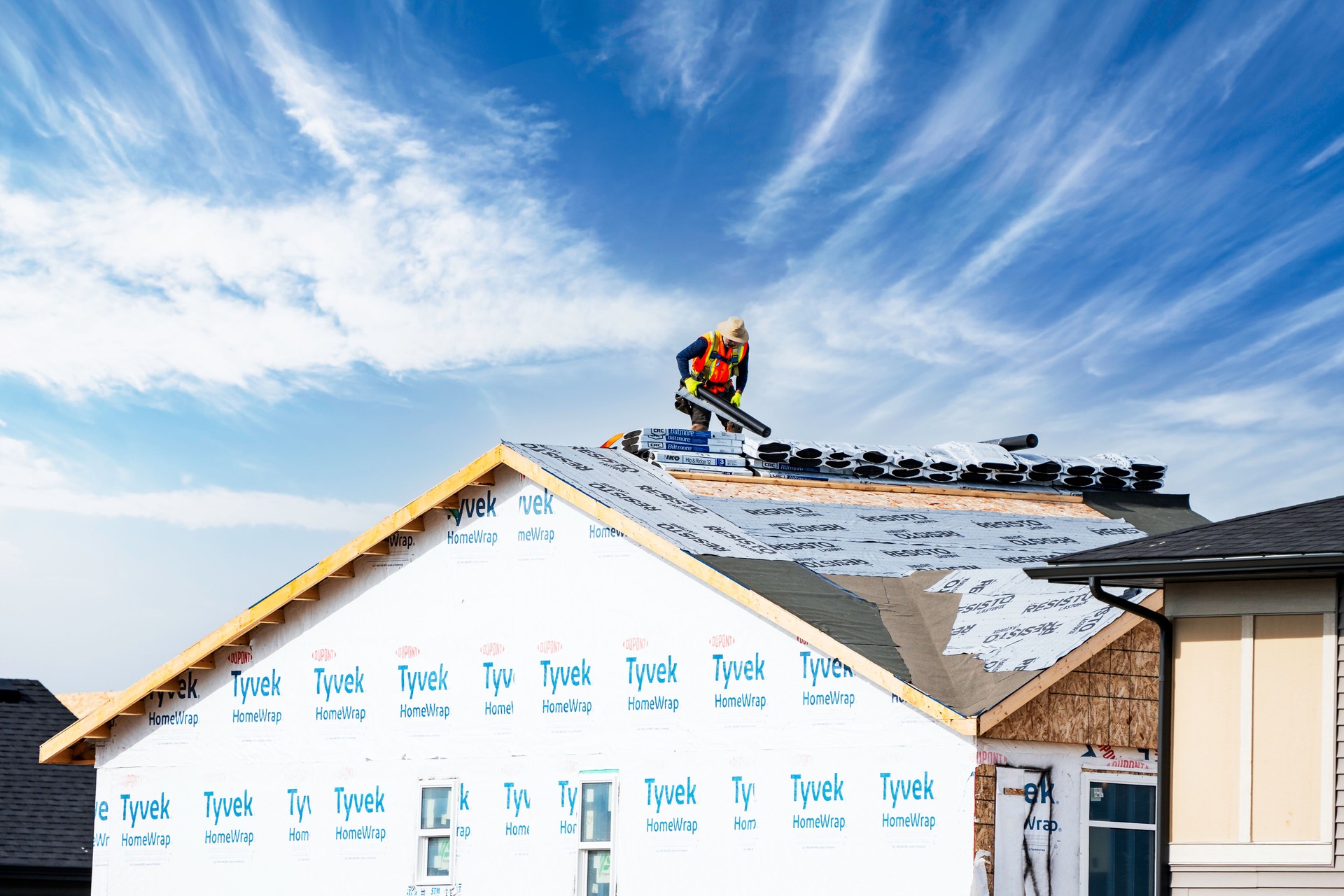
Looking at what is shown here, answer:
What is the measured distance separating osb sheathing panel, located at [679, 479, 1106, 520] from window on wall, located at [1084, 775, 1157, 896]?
7.37 metres

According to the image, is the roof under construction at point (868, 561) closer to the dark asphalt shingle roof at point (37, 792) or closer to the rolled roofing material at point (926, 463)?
the rolled roofing material at point (926, 463)

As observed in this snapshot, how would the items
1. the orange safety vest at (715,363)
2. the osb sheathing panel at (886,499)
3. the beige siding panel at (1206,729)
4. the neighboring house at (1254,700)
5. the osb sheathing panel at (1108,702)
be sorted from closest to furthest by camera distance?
the neighboring house at (1254,700), the beige siding panel at (1206,729), the osb sheathing panel at (1108,702), the osb sheathing panel at (886,499), the orange safety vest at (715,363)

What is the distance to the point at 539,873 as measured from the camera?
1698cm

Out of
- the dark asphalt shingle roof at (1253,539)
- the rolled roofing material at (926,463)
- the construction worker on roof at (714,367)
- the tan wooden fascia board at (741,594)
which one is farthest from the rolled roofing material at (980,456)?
the dark asphalt shingle roof at (1253,539)

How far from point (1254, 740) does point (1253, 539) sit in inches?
59.3

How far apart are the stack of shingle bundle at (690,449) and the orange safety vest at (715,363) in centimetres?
152

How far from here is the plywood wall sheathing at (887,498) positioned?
2159cm

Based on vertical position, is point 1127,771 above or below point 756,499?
below

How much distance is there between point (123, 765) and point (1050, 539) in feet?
41.0

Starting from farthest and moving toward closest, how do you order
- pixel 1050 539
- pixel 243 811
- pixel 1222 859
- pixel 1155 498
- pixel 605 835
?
1. pixel 1155 498
2. pixel 1050 539
3. pixel 243 811
4. pixel 605 835
5. pixel 1222 859

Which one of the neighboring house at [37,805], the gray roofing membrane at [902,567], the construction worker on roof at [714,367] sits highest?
the construction worker on roof at [714,367]

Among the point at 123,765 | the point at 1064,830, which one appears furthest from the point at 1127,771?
the point at 123,765

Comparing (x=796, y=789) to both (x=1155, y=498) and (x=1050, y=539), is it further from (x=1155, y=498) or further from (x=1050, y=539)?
(x=1155, y=498)

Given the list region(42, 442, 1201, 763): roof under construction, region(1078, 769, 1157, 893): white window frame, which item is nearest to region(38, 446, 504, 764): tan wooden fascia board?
region(42, 442, 1201, 763): roof under construction
